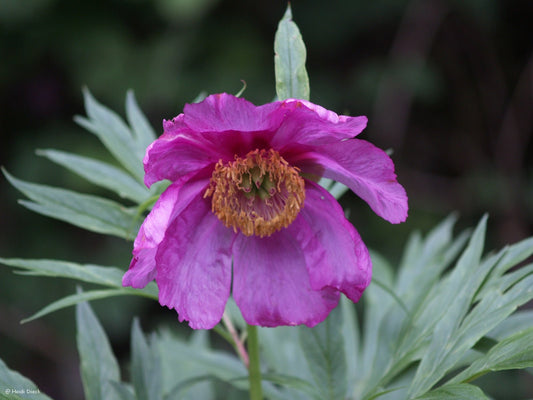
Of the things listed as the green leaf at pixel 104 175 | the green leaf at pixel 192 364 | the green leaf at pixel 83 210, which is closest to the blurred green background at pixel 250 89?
the green leaf at pixel 192 364

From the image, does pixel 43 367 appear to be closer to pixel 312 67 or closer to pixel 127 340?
pixel 127 340

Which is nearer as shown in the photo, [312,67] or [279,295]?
[279,295]

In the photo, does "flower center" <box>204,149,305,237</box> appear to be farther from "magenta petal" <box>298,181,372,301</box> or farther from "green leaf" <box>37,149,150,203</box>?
"green leaf" <box>37,149,150,203</box>

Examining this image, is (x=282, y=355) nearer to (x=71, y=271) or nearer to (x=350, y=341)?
(x=350, y=341)

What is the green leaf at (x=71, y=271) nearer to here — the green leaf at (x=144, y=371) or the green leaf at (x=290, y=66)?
the green leaf at (x=144, y=371)

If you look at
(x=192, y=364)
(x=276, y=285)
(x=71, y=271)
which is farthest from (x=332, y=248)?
(x=192, y=364)

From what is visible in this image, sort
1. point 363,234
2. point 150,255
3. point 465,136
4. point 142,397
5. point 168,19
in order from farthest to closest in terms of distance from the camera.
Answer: point 465,136, point 363,234, point 168,19, point 142,397, point 150,255

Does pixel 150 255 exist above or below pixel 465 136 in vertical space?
above

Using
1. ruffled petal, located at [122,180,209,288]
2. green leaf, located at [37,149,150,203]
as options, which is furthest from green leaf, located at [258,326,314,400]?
ruffled petal, located at [122,180,209,288]

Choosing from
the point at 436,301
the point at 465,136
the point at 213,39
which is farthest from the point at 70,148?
the point at 436,301
